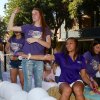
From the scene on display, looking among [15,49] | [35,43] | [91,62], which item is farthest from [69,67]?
[15,49]

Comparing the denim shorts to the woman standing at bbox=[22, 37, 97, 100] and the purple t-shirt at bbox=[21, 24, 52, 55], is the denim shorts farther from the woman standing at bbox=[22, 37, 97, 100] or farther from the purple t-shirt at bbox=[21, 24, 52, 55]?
the woman standing at bbox=[22, 37, 97, 100]

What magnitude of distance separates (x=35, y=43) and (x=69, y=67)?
28.1 inches

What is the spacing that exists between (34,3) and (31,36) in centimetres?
2750

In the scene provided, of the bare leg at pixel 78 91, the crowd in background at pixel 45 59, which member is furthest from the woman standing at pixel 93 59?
the bare leg at pixel 78 91

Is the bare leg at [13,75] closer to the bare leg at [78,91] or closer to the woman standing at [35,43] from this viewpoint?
the woman standing at [35,43]

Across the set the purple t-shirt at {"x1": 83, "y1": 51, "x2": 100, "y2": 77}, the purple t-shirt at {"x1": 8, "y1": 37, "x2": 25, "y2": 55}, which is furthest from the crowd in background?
the purple t-shirt at {"x1": 8, "y1": 37, "x2": 25, "y2": 55}

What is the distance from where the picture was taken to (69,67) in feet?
17.9

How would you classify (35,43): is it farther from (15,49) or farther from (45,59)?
(15,49)

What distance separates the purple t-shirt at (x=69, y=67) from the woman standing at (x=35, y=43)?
378 millimetres

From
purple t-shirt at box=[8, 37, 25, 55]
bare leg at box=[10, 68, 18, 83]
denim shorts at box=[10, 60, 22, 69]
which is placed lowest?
bare leg at box=[10, 68, 18, 83]

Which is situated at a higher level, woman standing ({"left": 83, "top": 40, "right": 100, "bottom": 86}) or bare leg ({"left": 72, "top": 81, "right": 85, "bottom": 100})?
woman standing ({"left": 83, "top": 40, "right": 100, "bottom": 86})

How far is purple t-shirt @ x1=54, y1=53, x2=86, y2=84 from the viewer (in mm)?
5430

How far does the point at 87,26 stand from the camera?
125 ft

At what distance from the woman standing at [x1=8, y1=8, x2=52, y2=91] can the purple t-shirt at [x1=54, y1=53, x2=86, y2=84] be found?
0.38 m
